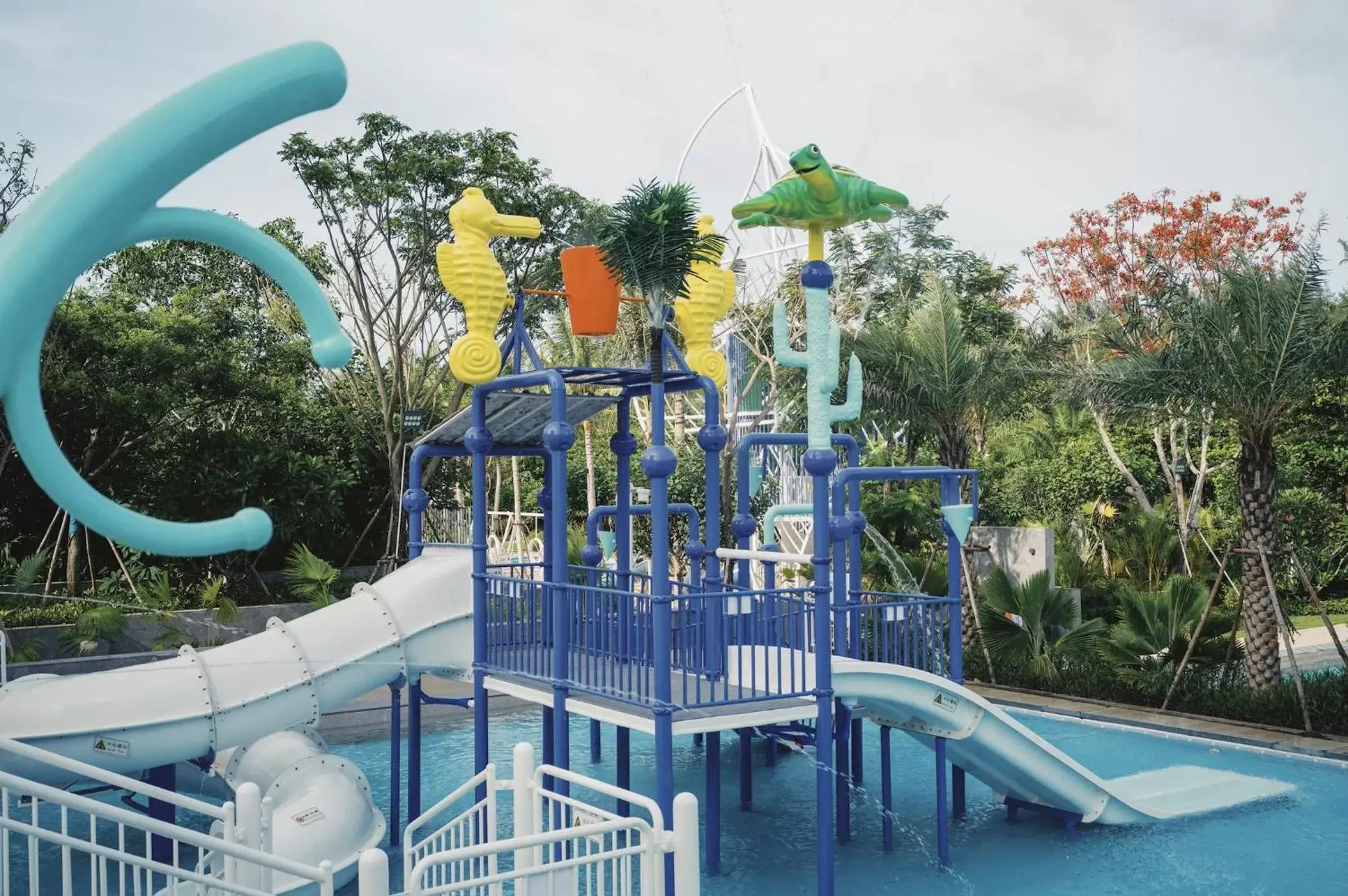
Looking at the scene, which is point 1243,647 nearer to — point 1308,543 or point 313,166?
point 1308,543

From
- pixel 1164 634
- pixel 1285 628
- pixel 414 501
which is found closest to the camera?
pixel 414 501

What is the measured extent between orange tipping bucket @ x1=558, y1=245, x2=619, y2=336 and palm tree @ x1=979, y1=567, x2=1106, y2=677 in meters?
7.65

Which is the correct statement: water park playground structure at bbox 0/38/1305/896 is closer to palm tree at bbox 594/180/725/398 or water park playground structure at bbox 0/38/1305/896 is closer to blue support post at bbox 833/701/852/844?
blue support post at bbox 833/701/852/844

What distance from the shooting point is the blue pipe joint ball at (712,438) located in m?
10.1

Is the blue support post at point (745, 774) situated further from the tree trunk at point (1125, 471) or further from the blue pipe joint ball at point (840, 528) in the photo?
the tree trunk at point (1125, 471)

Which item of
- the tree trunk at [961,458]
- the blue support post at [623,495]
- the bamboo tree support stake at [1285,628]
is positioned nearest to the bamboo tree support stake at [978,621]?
the tree trunk at [961,458]

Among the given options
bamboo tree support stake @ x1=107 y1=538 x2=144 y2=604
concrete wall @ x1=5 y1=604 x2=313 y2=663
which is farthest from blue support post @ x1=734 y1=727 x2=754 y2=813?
bamboo tree support stake @ x1=107 y1=538 x2=144 y2=604

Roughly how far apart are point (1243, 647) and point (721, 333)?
12856 mm

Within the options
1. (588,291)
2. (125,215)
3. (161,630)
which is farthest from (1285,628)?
(161,630)

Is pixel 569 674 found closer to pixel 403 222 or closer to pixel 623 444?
pixel 623 444

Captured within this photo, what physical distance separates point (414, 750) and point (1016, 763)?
5176mm

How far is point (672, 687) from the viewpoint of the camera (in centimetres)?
919

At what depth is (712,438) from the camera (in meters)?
10.2

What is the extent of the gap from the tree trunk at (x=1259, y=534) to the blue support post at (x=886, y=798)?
15.8 feet
